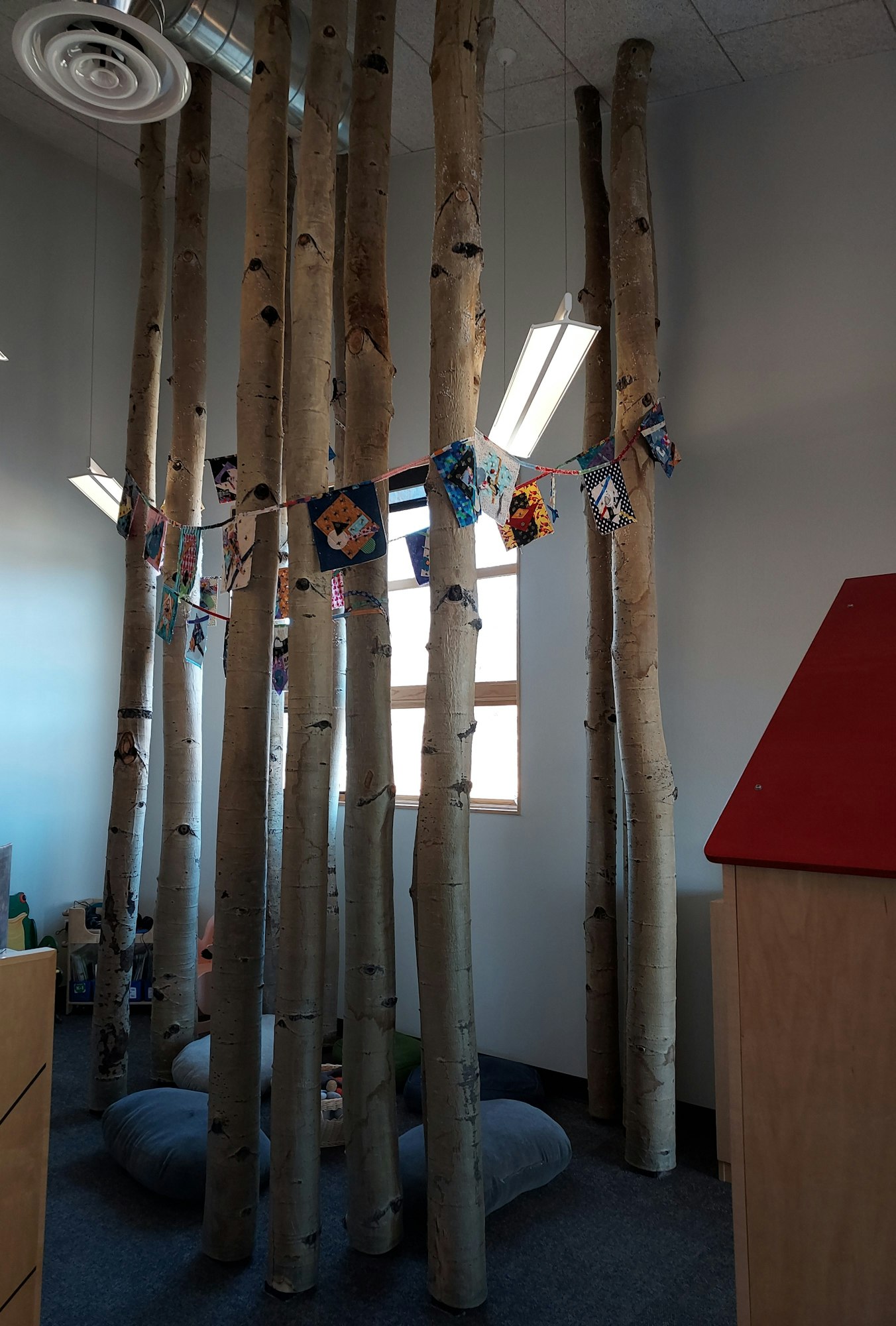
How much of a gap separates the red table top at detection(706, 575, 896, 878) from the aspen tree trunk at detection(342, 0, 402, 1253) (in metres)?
1.59

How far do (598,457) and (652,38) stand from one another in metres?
1.99

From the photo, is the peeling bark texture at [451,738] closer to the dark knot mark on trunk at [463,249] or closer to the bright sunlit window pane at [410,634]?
the dark knot mark on trunk at [463,249]

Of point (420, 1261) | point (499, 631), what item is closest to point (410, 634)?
point (499, 631)

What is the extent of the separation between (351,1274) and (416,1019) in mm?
2119

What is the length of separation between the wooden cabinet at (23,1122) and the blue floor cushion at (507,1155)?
50.5 inches

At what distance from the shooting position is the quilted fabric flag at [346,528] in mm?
2752

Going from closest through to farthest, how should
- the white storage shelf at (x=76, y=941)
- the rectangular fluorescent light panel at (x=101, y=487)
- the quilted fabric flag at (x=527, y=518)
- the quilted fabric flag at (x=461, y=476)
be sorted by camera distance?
the quilted fabric flag at (x=461, y=476) < the quilted fabric flag at (x=527, y=518) < the rectangular fluorescent light panel at (x=101, y=487) < the white storage shelf at (x=76, y=941)

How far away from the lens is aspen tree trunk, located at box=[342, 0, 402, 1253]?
8.82 ft

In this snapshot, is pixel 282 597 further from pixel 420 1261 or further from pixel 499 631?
pixel 420 1261

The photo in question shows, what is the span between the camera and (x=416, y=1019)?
4762 mm

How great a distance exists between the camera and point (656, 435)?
11.7ft

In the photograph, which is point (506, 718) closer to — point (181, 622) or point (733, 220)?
point (181, 622)

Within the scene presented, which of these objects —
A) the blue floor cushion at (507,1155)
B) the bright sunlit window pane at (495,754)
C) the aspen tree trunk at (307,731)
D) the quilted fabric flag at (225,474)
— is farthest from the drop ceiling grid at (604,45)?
the blue floor cushion at (507,1155)

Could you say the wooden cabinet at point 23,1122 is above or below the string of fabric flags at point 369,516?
below
